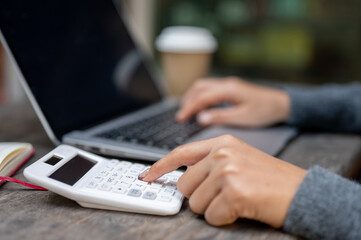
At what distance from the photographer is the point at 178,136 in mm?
602

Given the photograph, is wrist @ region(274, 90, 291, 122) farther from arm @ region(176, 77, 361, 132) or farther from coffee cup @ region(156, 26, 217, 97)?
coffee cup @ region(156, 26, 217, 97)

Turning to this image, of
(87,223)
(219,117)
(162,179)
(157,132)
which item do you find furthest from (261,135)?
(87,223)

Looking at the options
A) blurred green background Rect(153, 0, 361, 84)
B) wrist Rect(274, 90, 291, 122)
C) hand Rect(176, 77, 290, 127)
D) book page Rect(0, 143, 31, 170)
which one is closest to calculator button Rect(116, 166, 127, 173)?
book page Rect(0, 143, 31, 170)

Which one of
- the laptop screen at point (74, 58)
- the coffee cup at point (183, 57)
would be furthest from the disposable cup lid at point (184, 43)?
the laptop screen at point (74, 58)

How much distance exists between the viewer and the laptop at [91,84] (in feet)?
1.75

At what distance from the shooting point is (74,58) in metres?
0.63

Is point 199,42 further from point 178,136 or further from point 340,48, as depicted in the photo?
point 340,48

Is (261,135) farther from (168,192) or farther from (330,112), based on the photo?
(168,192)

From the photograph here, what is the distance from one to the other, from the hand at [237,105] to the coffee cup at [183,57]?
202mm

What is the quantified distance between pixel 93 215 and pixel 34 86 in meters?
0.25

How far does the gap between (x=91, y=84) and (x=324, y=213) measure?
18.3 inches

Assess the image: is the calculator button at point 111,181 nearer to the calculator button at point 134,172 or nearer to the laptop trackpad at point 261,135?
the calculator button at point 134,172

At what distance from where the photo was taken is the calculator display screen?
0.39 meters

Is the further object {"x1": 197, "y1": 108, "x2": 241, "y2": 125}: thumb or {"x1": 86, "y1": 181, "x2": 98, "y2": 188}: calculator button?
{"x1": 197, "y1": 108, "x2": 241, "y2": 125}: thumb
